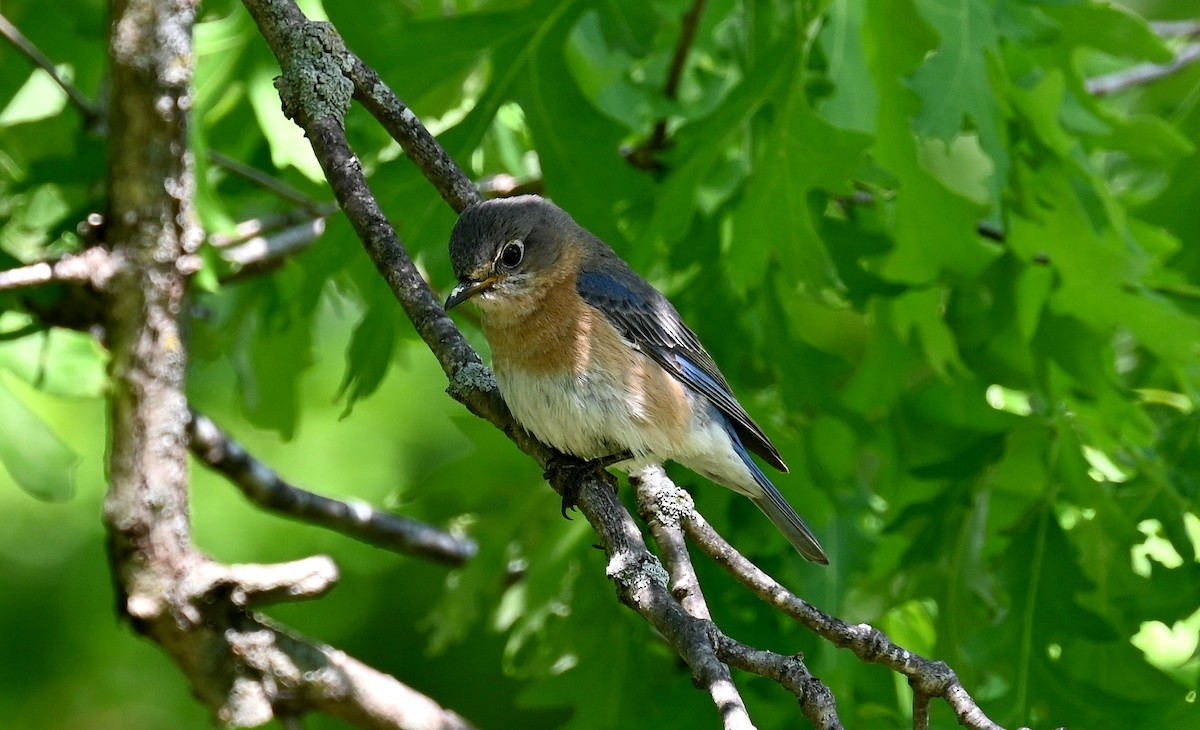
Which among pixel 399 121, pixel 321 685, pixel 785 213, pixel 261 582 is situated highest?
pixel 399 121

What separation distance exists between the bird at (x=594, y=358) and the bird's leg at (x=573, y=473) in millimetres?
34

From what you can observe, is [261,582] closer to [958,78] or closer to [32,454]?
[32,454]

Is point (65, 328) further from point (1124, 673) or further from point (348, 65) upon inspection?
point (1124, 673)

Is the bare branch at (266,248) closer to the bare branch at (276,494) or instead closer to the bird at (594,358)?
the bare branch at (276,494)

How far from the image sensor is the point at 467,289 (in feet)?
12.5

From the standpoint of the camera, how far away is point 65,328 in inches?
162

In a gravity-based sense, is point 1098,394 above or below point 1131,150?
below

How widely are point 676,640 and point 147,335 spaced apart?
223cm

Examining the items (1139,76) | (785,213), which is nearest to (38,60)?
(785,213)

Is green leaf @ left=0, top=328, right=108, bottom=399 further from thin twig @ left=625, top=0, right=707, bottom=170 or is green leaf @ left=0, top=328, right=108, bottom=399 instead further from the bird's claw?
thin twig @ left=625, top=0, right=707, bottom=170

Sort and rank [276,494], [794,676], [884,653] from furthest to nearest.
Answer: [276,494]
[884,653]
[794,676]

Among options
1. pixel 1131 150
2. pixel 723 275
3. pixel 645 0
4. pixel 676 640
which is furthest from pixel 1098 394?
pixel 676 640

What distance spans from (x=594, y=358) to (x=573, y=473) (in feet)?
1.83

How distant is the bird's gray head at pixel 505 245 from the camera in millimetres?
3639
